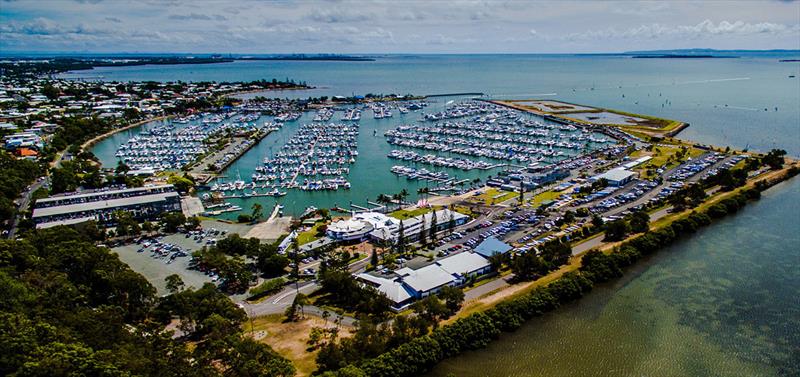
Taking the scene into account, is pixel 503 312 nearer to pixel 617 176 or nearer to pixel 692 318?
pixel 692 318

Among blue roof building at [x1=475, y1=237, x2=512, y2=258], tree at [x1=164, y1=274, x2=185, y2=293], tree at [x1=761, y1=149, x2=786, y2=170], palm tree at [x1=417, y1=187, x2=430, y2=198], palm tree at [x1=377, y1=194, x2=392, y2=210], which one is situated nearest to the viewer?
tree at [x1=164, y1=274, x2=185, y2=293]

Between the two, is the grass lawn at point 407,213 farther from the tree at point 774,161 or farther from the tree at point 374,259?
the tree at point 774,161

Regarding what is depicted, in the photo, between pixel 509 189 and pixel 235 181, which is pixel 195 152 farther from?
pixel 509 189

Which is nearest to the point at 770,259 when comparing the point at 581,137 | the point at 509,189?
the point at 509,189

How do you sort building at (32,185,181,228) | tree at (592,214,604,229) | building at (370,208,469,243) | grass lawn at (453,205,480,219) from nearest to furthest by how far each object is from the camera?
building at (370,208,469,243) < tree at (592,214,604,229) < building at (32,185,181,228) < grass lawn at (453,205,480,219)

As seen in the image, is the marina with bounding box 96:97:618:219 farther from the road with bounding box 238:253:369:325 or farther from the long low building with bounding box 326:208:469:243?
the road with bounding box 238:253:369:325

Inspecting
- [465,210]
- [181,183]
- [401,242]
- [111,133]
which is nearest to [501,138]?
[465,210]

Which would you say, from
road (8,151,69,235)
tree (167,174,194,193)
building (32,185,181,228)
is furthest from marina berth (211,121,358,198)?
road (8,151,69,235)

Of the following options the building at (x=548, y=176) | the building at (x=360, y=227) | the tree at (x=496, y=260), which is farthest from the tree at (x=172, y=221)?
the building at (x=548, y=176)
